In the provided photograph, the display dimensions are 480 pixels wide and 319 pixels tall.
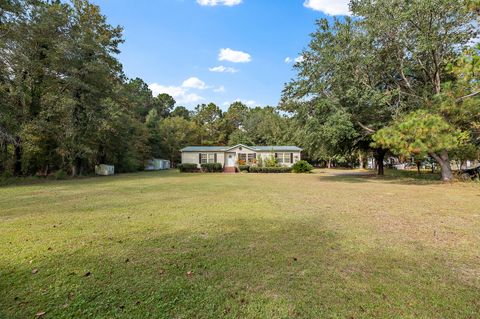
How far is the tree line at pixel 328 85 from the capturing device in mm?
11445

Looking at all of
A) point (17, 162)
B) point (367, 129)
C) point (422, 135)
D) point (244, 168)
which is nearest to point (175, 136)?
point (244, 168)

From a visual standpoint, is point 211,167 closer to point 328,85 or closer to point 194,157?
point 194,157

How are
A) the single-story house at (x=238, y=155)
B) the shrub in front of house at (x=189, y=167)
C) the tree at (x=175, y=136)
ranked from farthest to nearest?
1. the tree at (x=175, y=136)
2. the single-story house at (x=238, y=155)
3. the shrub in front of house at (x=189, y=167)

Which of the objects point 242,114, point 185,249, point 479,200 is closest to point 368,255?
point 185,249

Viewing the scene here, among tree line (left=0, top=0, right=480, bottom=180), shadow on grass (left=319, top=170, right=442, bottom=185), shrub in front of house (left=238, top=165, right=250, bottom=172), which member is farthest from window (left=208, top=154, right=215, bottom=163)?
shadow on grass (left=319, top=170, right=442, bottom=185)

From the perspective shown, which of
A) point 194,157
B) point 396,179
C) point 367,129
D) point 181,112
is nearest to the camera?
point 367,129

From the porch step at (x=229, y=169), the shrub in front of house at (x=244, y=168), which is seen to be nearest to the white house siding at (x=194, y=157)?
the porch step at (x=229, y=169)

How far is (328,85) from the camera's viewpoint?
15.1 metres

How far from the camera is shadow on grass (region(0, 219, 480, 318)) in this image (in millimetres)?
2246

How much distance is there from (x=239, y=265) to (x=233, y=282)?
429 millimetres

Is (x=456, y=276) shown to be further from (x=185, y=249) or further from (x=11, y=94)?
(x=11, y=94)

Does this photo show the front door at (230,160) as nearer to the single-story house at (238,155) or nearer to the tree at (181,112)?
the single-story house at (238,155)

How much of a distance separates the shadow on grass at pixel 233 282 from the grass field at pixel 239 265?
13 mm

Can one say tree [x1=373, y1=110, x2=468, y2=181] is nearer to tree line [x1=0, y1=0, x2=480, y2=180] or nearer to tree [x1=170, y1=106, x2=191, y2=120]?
tree line [x1=0, y1=0, x2=480, y2=180]
